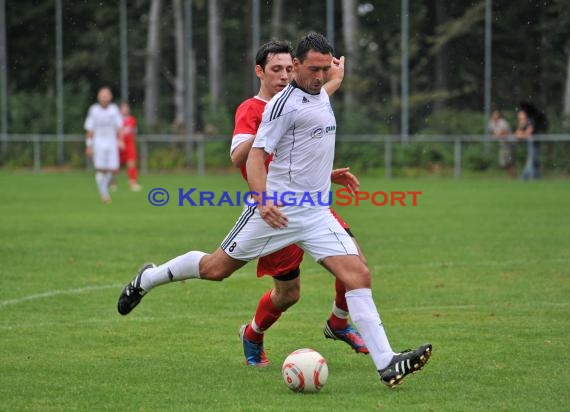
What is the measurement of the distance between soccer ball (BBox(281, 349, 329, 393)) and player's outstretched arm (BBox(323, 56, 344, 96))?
188cm

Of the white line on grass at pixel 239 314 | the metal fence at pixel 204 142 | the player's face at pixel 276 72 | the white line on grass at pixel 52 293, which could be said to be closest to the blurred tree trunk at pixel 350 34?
the metal fence at pixel 204 142

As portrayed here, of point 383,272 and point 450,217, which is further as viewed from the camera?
point 450,217

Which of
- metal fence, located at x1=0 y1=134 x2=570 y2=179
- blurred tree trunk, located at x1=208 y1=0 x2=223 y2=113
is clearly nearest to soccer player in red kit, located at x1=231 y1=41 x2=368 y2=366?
metal fence, located at x1=0 y1=134 x2=570 y2=179

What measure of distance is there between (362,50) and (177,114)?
693cm

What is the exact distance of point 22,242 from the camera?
14.7m

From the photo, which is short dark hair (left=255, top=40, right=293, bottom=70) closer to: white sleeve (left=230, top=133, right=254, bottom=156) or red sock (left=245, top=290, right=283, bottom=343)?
white sleeve (left=230, top=133, right=254, bottom=156)

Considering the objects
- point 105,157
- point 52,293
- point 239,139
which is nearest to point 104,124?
point 105,157

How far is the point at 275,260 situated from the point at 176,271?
2.11 feet

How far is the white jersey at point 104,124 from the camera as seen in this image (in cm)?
2297

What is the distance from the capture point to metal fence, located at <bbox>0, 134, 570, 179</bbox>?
29844mm

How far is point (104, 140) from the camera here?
75.5 ft

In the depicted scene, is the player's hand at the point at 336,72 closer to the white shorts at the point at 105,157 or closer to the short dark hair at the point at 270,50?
the short dark hair at the point at 270,50

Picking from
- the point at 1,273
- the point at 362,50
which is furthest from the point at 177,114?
the point at 1,273

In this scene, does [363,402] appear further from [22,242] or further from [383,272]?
[22,242]
